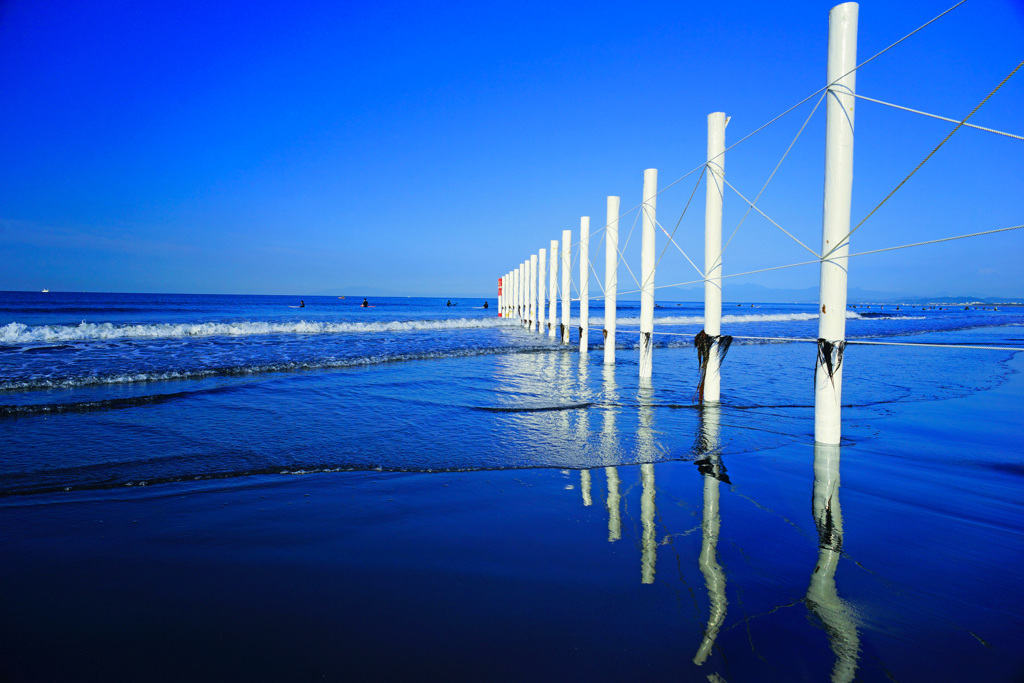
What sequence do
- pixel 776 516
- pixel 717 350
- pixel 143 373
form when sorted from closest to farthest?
pixel 776 516 < pixel 717 350 < pixel 143 373

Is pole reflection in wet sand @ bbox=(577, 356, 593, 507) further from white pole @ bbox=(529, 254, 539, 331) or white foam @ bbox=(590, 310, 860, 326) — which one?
white foam @ bbox=(590, 310, 860, 326)

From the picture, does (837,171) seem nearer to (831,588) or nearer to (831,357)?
(831,357)

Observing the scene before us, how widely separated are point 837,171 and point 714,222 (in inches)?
87.6

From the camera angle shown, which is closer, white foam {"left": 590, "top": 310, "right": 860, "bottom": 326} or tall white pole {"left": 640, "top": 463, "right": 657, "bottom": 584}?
tall white pole {"left": 640, "top": 463, "right": 657, "bottom": 584}

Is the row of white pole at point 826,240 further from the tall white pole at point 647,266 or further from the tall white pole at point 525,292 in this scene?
the tall white pole at point 525,292

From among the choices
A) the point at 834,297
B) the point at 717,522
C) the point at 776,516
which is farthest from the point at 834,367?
the point at 717,522

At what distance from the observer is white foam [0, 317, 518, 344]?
51.1 ft

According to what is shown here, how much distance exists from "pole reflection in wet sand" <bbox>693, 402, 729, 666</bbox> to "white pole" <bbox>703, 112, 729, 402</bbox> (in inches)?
59.5

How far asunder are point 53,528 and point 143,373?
6951 mm

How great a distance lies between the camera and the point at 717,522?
3.11m

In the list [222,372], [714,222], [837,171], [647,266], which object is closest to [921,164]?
[837,171]

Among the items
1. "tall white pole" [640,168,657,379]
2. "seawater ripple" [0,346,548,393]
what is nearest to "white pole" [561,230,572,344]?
"seawater ripple" [0,346,548,393]

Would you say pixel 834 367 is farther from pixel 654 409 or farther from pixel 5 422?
pixel 5 422

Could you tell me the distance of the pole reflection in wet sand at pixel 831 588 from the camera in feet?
6.20
